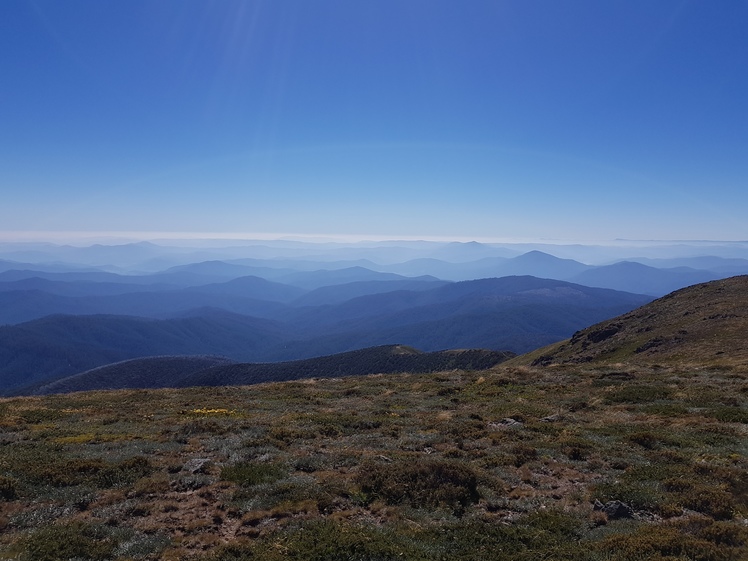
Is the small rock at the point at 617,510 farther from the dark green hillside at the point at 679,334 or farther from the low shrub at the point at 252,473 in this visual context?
the dark green hillside at the point at 679,334

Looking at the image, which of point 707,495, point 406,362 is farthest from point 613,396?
point 406,362

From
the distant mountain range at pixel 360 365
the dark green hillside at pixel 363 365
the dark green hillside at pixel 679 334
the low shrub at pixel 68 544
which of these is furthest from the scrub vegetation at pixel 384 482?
the distant mountain range at pixel 360 365

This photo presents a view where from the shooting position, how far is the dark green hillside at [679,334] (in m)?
46.2

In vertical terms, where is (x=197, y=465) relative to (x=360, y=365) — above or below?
above

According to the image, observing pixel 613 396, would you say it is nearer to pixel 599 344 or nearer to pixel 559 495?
pixel 559 495

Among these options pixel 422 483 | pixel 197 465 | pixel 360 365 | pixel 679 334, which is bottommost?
pixel 360 365

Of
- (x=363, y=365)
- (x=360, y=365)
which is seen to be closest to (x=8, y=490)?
(x=363, y=365)

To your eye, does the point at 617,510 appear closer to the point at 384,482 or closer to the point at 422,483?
the point at 422,483

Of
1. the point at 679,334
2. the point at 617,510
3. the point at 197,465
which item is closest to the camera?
the point at 617,510

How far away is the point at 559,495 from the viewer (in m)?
12.9

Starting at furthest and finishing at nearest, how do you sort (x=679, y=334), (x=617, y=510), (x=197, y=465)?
(x=679, y=334), (x=197, y=465), (x=617, y=510)

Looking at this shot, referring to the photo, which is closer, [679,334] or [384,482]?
[384,482]

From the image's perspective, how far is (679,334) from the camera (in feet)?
188

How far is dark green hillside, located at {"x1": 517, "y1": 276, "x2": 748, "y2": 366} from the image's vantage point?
46156 mm
